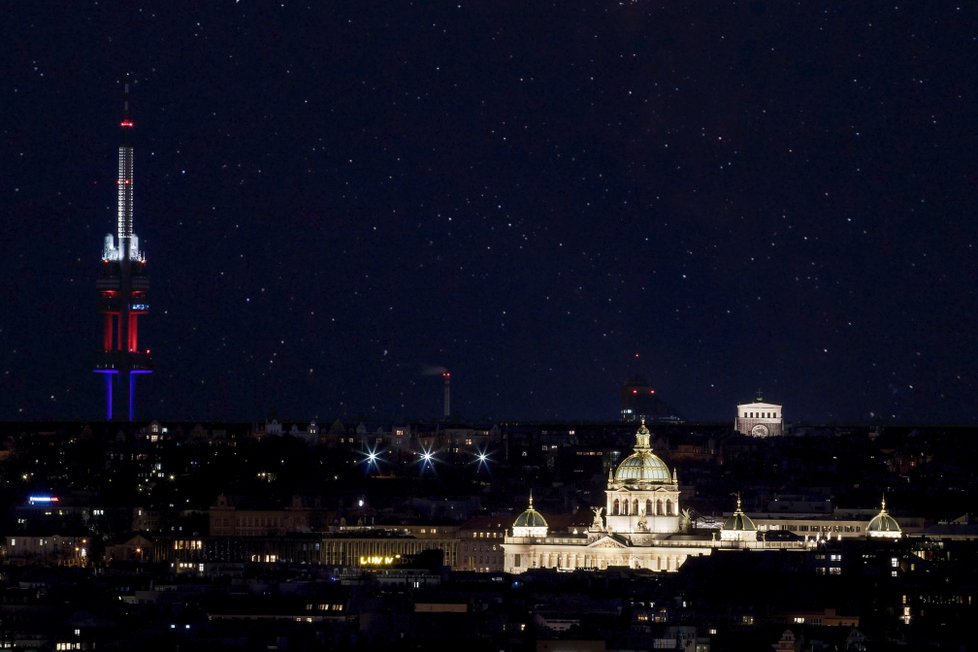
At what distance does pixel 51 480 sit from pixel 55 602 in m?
Result: 71.4

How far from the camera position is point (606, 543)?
127m

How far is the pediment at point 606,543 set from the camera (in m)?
127

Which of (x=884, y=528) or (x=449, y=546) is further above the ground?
(x=884, y=528)

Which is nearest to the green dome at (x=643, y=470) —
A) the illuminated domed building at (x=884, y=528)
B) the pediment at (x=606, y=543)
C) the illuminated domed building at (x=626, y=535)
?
the illuminated domed building at (x=626, y=535)

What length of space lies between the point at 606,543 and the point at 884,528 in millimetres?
9429

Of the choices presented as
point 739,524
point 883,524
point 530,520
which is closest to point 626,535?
point 530,520

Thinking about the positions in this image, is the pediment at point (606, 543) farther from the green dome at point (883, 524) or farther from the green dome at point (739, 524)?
the green dome at point (883, 524)

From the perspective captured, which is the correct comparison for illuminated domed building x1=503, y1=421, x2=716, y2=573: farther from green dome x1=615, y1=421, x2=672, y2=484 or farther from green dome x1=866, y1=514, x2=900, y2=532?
green dome x1=866, y1=514, x2=900, y2=532

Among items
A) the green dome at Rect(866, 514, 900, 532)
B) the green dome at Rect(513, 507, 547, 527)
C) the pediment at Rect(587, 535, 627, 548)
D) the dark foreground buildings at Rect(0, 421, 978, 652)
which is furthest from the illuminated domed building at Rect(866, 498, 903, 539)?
the green dome at Rect(513, 507, 547, 527)

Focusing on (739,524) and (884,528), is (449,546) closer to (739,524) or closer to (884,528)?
(739,524)

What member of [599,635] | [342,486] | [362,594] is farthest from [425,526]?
[599,635]

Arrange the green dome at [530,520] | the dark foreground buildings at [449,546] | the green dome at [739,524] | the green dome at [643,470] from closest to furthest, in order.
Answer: the dark foreground buildings at [449,546], the green dome at [739,524], the green dome at [530,520], the green dome at [643,470]

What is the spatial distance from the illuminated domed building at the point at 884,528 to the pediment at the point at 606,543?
815 cm

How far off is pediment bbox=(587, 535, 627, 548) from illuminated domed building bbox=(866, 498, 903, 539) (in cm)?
815
